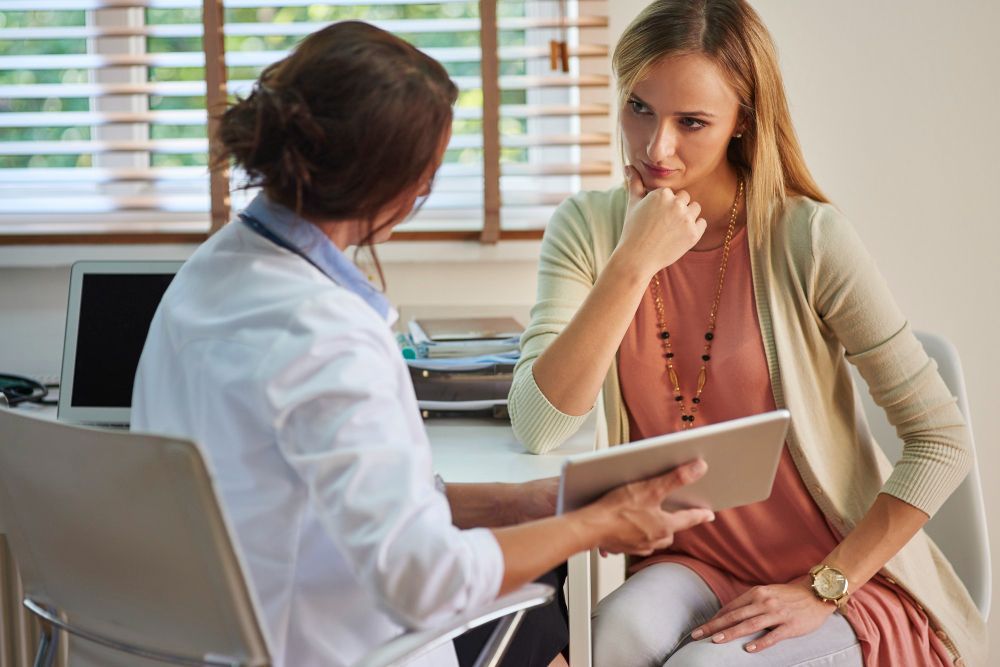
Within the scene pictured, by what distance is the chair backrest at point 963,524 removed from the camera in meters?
1.41

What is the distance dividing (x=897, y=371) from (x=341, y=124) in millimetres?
909

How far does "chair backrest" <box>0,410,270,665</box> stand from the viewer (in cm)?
65

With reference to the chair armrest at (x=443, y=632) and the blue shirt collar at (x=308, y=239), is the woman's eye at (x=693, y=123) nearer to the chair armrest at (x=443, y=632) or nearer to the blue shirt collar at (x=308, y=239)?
the blue shirt collar at (x=308, y=239)

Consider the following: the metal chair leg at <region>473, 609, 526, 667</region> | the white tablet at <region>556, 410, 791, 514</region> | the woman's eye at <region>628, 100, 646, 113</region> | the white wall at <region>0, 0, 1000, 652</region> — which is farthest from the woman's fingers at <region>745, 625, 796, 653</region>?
the white wall at <region>0, 0, 1000, 652</region>

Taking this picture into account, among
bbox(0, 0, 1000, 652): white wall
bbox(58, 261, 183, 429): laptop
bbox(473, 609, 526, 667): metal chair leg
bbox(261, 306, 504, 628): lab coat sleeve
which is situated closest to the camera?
bbox(261, 306, 504, 628): lab coat sleeve

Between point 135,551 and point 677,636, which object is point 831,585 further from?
point 135,551

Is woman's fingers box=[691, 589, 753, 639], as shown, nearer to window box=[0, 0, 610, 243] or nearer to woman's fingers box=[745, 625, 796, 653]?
woman's fingers box=[745, 625, 796, 653]

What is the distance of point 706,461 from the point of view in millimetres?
870

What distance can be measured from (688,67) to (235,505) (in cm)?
91

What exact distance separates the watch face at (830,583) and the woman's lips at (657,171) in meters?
0.63

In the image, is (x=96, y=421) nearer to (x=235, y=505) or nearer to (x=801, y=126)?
(x=235, y=505)

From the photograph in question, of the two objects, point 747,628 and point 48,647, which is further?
point 747,628

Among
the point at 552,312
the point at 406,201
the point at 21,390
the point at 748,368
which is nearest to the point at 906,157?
the point at 748,368

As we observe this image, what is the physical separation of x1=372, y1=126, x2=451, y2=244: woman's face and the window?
4.02 feet
